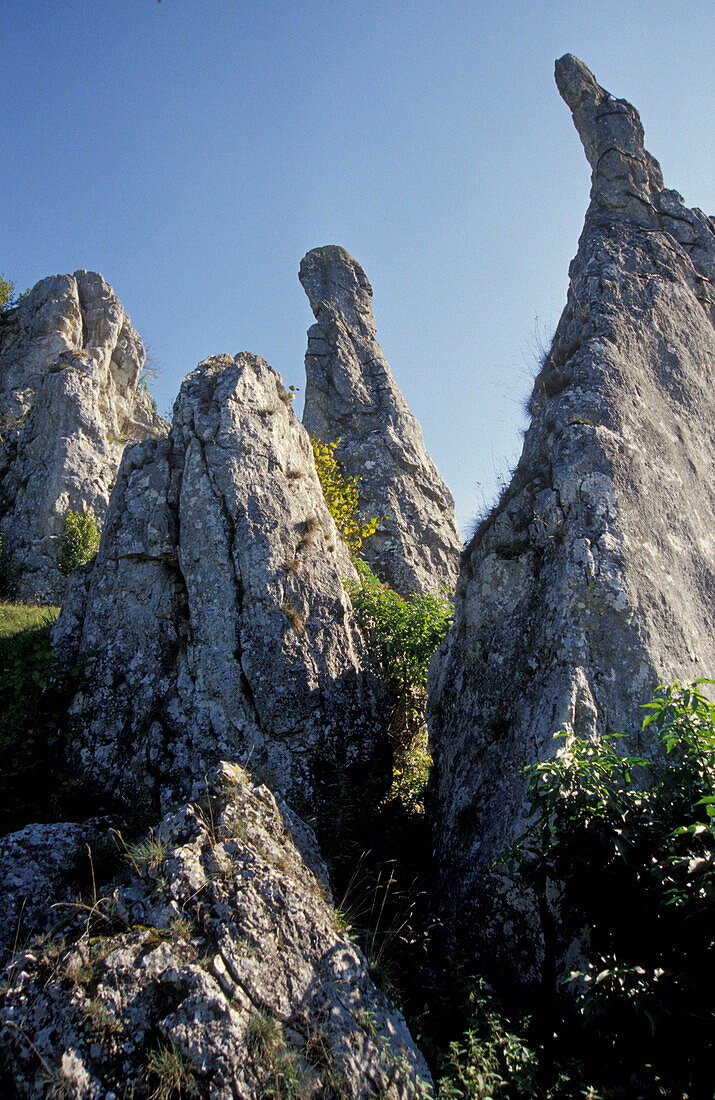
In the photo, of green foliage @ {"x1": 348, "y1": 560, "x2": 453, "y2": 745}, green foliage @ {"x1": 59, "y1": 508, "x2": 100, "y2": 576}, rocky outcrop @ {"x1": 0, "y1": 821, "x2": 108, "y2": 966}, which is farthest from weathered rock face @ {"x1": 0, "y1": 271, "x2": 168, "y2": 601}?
rocky outcrop @ {"x1": 0, "y1": 821, "x2": 108, "y2": 966}

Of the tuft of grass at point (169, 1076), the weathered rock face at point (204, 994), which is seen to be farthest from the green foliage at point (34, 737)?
the tuft of grass at point (169, 1076)

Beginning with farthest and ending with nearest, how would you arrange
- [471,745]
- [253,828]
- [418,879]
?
[471,745] → [418,879] → [253,828]

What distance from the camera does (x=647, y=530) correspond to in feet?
24.6

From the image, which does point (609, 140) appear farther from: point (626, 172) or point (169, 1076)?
point (169, 1076)

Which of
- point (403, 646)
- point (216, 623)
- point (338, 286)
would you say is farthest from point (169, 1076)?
point (338, 286)

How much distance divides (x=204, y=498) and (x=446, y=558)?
9.89m

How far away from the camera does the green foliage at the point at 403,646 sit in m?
9.75

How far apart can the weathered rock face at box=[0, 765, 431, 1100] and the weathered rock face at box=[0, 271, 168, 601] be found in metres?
14.2

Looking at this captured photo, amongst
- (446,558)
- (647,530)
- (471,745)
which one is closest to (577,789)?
(471,745)

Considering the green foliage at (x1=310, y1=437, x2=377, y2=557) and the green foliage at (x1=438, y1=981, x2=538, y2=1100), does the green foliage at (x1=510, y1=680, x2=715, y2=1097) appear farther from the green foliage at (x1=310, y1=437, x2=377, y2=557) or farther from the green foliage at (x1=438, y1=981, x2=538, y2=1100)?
the green foliage at (x1=310, y1=437, x2=377, y2=557)

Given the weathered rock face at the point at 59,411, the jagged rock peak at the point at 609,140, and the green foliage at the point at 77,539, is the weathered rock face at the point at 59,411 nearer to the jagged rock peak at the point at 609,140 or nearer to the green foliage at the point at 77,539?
the green foliage at the point at 77,539

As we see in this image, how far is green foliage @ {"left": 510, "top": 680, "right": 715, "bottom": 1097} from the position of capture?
3.97 meters

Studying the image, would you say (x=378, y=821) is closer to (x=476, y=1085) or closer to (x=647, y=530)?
(x=476, y=1085)

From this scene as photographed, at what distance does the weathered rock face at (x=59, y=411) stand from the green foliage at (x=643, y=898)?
16260 millimetres
